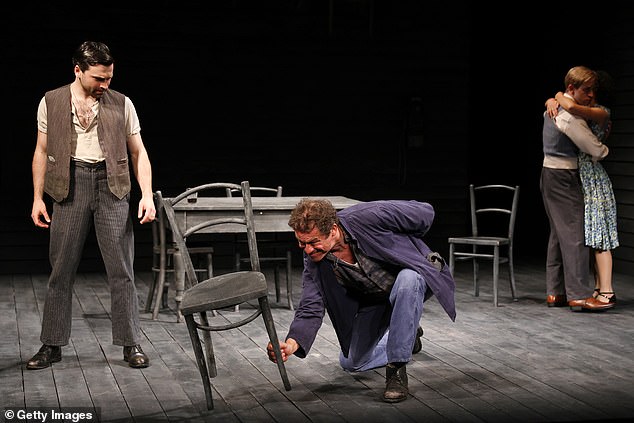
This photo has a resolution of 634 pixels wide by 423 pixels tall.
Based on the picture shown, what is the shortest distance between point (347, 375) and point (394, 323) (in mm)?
602

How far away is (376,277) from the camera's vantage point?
13.1 feet

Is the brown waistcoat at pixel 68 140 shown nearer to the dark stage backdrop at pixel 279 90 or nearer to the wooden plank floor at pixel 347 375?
the wooden plank floor at pixel 347 375

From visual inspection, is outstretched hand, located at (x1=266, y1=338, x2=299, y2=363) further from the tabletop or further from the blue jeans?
the tabletop

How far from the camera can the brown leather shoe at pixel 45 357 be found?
4480 mm

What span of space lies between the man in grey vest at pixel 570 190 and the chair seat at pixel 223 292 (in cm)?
274

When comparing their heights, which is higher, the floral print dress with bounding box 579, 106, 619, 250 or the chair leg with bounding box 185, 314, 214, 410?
the floral print dress with bounding box 579, 106, 619, 250

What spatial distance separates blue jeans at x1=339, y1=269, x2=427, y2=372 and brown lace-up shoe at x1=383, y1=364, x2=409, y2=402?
63 mm

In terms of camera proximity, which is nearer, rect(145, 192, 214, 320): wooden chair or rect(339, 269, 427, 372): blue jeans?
rect(339, 269, 427, 372): blue jeans

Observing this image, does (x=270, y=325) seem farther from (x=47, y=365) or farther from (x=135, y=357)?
(x=47, y=365)

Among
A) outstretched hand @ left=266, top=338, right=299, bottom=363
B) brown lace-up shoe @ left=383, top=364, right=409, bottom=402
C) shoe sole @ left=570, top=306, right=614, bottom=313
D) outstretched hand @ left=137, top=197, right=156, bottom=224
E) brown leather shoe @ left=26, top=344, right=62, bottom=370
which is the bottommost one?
shoe sole @ left=570, top=306, right=614, bottom=313

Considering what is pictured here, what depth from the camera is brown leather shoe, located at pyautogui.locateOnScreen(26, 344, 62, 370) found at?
4480 millimetres

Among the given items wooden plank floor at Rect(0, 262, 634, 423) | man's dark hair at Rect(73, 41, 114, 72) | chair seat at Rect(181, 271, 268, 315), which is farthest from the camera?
man's dark hair at Rect(73, 41, 114, 72)

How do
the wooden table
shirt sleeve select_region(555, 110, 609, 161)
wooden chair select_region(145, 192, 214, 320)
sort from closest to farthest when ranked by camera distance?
the wooden table
wooden chair select_region(145, 192, 214, 320)
shirt sleeve select_region(555, 110, 609, 161)

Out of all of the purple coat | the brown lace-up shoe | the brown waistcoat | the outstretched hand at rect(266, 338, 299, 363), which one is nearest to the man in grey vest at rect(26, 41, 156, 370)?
the brown waistcoat
